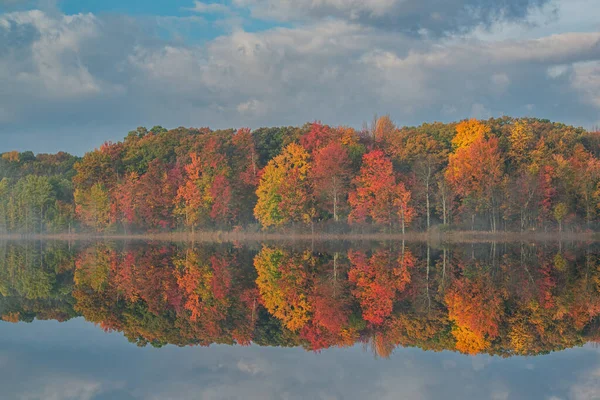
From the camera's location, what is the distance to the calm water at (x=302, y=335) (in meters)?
11.6

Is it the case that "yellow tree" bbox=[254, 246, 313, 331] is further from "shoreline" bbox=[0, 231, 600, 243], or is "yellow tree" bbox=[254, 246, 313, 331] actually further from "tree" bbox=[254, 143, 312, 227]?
"tree" bbox=[254, 143, 312, 227]

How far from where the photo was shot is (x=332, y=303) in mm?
20078

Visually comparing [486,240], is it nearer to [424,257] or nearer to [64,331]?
[424,257]

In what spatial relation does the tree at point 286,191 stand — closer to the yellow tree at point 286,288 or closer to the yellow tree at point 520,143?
the yellow tree at point 520,143

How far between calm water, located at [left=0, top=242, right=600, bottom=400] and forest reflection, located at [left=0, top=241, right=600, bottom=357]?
7 cm

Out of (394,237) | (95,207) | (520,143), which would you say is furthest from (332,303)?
(95,207)

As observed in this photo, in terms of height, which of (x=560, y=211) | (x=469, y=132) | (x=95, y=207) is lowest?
(x=560, y=211)

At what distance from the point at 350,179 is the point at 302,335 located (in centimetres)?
5728

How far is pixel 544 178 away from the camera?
68.5 m

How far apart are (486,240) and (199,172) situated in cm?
3743

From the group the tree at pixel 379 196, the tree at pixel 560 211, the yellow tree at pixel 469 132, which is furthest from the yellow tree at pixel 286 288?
the yellow tree at pixel 469 132

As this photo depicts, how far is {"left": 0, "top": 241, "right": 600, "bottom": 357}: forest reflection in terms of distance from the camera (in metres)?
15.4

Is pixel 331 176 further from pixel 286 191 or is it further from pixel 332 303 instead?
pixel 332 303

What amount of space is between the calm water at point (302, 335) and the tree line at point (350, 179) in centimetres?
4005
